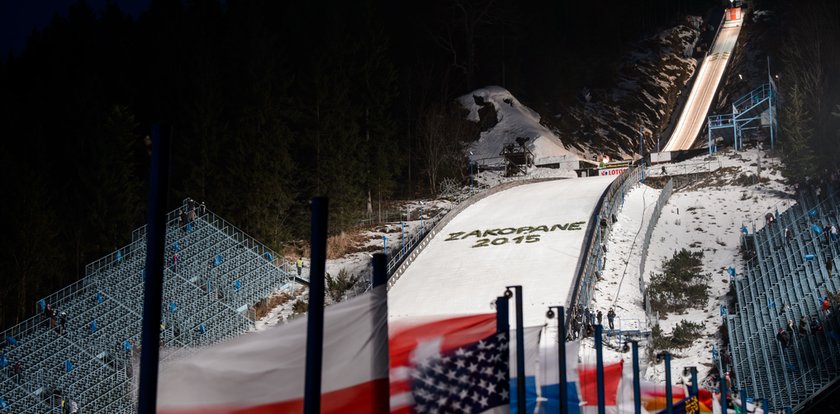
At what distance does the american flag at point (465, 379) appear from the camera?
8.08 metres

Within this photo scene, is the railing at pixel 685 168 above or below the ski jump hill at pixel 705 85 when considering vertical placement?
below

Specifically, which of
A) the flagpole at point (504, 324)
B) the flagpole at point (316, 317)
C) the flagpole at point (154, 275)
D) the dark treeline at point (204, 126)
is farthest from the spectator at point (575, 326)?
the flagpole at point (154, 275)

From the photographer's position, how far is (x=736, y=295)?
1419 inches

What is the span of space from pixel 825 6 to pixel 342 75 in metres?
35.1

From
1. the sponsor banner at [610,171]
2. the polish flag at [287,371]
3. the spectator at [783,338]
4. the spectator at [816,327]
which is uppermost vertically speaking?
the sponsor banner at [610,171]

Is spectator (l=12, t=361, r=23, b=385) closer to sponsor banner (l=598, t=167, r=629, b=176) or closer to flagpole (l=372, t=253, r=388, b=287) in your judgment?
flagpole (l=372, t=253, r=388, b=287)

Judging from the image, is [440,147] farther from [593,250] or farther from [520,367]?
[520,367]

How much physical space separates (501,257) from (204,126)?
14544mm

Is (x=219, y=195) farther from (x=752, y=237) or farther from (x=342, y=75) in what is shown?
(x=752, y=237)

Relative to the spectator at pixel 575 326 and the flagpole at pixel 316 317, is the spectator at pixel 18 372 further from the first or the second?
the flagpole at pixel 316 317

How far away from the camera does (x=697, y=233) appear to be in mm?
43781

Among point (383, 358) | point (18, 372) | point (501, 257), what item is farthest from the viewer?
point (501, 257)

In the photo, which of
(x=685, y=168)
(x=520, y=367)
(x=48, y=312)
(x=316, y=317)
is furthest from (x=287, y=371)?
(x=685, y=168)

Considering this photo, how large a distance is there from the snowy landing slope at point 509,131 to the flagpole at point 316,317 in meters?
59.7
